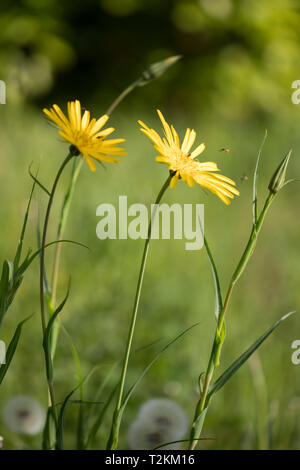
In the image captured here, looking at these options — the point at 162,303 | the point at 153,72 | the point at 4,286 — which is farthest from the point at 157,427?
the point at 162,303

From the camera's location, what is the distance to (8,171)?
5.73 feet

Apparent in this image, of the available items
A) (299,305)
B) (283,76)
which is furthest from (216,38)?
(299,305)

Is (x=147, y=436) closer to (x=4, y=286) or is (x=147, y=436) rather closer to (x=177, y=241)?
(x=4, y=286)

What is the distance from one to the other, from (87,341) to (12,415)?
310mm

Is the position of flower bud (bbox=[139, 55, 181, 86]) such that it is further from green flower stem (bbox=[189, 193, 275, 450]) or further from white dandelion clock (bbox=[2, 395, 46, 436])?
white dandelion clock (bbox=[2, 395, 46, 436])

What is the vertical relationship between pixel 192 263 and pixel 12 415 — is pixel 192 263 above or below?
above

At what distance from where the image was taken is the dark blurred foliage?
13.9ft

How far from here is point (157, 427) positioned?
2.06ft

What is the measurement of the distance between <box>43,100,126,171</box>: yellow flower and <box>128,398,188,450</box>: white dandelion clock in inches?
13.3

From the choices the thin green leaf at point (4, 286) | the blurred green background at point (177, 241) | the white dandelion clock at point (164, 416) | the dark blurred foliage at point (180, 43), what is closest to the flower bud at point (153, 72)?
the blurred green background at point (177, 241)

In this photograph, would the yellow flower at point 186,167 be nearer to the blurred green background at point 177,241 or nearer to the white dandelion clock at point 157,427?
the blurred green background at point 177,241

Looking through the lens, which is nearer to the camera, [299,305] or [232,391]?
[232,391]

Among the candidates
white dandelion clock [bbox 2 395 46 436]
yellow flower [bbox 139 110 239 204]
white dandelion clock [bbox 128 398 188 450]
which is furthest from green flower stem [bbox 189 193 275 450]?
white dandelion clock [bbox 2 395 46 436]
